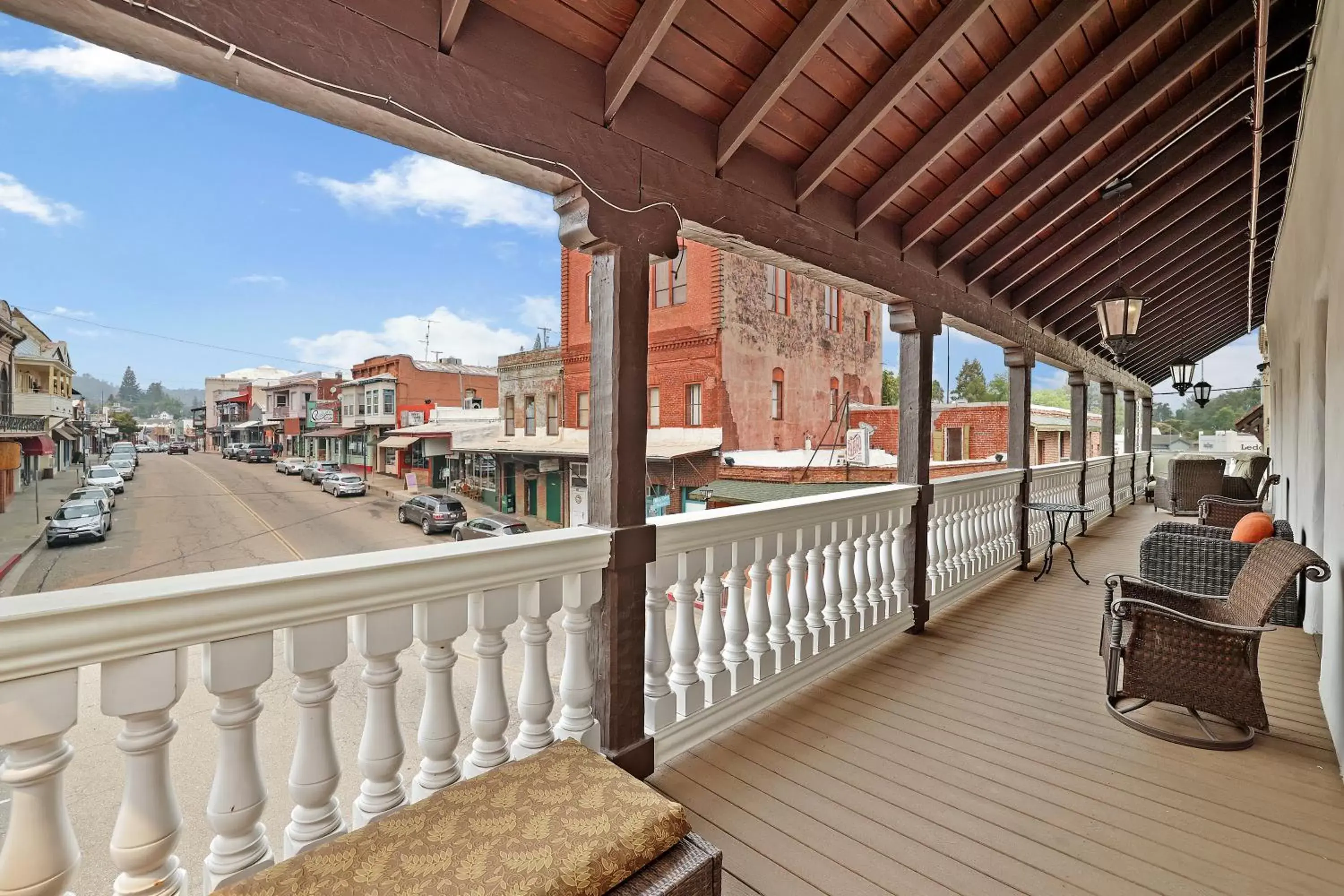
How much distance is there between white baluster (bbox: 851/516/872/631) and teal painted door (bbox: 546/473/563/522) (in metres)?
3.51

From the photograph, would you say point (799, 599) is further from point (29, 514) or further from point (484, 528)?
point (29, 514)

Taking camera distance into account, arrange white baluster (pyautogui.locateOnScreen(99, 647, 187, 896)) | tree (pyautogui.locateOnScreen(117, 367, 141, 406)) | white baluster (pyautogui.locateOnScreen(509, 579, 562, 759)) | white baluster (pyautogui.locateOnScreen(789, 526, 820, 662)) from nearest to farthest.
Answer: white baluster (pyautogui.locateOnScreen(99, 647, 187, 896))
white baluster (pyautogui.locateOnScreen(509, 579, 562, 759))
tree (pyautogui.locateOnScreen(117, 367, 141, 406))
white baluster (pyautogui.locateOnScreen(789, 526, 820, 662))

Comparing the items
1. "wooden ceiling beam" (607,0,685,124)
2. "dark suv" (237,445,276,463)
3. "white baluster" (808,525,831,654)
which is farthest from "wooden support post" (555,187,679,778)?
"dark suv" (237,445,276,463)

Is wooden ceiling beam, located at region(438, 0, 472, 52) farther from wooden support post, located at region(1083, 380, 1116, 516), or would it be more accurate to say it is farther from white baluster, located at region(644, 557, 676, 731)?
wooden support post, located at region(1083, 380, 1116, 516)

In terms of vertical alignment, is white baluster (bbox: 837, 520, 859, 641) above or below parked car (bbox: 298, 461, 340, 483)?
below

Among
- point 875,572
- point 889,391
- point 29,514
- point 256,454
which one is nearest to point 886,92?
point 875,572

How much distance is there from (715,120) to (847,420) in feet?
39.3

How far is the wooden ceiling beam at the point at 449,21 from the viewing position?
145 centimetres

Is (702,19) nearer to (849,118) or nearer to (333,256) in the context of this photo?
(849,118)

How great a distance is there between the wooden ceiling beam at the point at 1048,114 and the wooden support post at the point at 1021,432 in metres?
2.47

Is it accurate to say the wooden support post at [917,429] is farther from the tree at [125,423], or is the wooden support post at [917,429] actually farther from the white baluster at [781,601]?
the tree at [125,423]

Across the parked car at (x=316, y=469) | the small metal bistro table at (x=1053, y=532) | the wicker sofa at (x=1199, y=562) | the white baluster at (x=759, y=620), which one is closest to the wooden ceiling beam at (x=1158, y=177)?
the small metal bistro table at (x=1053, y=532)

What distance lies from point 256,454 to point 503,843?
3.19 metres

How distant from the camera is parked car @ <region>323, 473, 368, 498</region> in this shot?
3.79 metres
